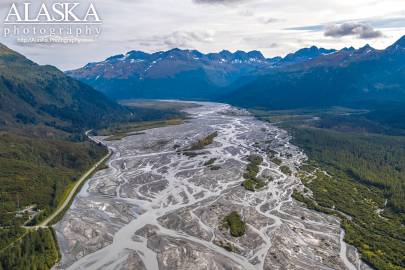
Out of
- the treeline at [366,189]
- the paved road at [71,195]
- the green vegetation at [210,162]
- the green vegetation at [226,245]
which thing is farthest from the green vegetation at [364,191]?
the paved road at [71,195]

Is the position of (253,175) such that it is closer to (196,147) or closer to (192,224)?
(192,224)

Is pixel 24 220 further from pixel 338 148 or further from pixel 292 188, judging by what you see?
pixel 338 148

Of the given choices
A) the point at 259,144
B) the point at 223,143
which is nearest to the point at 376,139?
the point at 259,144

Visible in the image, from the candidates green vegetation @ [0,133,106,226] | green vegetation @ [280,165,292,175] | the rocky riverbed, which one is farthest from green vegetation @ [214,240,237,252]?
green vegetation @ [280,165,292,175]

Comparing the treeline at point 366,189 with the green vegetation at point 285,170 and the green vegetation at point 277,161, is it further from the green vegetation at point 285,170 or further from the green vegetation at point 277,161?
the green vegetation at point 277,161

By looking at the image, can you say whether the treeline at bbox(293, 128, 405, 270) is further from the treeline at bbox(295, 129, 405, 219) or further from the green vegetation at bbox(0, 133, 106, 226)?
the green vegetation at bbox(0, 133, 106, 226)

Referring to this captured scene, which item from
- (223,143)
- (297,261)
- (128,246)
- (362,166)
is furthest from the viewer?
(223,143)
